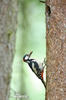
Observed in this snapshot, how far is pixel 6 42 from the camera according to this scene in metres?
8.45

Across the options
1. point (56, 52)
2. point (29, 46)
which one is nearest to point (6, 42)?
point (56, 52)

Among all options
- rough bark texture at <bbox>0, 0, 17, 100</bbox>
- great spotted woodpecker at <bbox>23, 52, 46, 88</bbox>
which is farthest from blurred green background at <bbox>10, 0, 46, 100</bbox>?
great spotted woodpecker at <bbox>23, 52, 46, 88</bbox>

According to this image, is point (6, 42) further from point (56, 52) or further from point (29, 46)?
point (29, 46)

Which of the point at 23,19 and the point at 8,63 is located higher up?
the point at 23,19

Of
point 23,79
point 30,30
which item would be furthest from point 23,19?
point 23,79

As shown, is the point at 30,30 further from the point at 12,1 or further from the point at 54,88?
the point at 54,88

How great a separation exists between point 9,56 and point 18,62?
8946mm

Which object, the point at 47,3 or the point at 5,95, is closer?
the point at 47,3

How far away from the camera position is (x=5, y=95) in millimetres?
8414

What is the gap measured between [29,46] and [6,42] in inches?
368

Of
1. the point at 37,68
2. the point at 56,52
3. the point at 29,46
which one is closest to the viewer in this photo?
the point at 56,52

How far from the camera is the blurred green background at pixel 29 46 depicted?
16.9 m

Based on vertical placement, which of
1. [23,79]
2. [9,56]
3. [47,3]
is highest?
[47,3]

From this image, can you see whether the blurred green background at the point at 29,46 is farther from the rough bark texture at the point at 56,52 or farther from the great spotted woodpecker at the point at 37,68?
the rough bark texture at the point at 56,52
